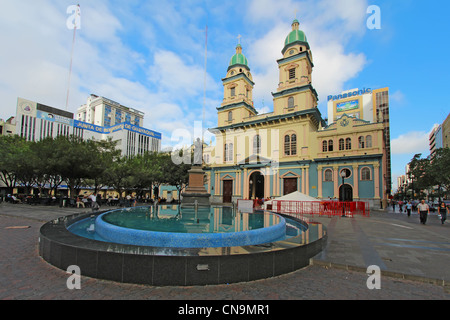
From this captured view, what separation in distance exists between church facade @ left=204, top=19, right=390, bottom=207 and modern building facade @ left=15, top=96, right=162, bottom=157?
2978 cm

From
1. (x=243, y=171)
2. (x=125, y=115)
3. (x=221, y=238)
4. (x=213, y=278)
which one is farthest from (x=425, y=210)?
(x=125, y=115)

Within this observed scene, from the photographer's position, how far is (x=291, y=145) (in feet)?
108

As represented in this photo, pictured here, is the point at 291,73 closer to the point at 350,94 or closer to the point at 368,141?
the point at 368,141

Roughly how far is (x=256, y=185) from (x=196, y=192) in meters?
21.8

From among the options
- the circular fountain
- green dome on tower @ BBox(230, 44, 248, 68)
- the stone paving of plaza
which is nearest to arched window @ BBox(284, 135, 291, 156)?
green dome on tower @ BBox(230, 44, 248, 68)

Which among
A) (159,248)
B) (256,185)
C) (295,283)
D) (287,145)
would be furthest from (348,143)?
(159,248)

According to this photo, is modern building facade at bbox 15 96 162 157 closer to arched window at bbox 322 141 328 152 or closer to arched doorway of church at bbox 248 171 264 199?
arched doorway of church at bbox 248 171 264 199

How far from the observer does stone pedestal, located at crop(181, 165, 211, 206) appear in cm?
1706

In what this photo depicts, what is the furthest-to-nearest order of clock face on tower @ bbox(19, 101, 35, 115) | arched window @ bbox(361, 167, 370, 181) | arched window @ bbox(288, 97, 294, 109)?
clock face on tower @ bbox(19, 101, 35, 115), arched window @ bbox(288, 97, 294, 109), arched window @ bbox(361, 167, 370, 181)

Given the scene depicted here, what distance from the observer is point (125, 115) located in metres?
115

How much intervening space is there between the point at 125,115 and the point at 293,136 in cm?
10218

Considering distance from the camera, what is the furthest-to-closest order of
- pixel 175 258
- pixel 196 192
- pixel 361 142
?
pixel 361 142, pixel 196 192, pixel 175 258

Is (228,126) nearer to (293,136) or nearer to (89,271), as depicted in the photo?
(293,136)

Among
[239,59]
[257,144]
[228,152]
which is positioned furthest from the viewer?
[239,59]
